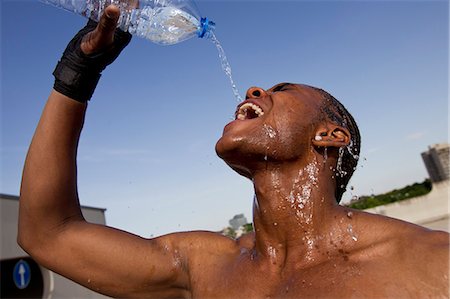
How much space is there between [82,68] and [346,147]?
1.61 meters

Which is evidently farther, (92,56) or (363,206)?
(363,206)

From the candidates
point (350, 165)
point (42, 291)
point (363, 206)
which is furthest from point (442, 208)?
point (350, 165)

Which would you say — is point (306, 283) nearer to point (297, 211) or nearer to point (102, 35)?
point (297, 211)

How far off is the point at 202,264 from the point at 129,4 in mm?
1715

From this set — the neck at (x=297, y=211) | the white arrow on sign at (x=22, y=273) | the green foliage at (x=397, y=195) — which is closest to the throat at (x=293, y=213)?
the neck at (x=297, y=211)

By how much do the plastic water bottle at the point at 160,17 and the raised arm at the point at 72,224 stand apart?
103 centimetres

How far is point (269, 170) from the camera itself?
2.67 m

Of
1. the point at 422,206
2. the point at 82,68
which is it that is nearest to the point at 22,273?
the point at 82,68

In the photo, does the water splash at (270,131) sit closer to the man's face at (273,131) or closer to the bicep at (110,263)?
the man's face at (273,131)

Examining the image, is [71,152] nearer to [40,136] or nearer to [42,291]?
[40,136]

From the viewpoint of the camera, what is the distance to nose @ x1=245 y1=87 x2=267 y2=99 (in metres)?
Answer: 2.93

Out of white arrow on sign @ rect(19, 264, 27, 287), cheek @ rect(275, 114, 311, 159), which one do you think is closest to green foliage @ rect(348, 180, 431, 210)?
white arrow on sign @ rect(19, 264, 27, 287)

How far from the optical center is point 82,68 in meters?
2.61

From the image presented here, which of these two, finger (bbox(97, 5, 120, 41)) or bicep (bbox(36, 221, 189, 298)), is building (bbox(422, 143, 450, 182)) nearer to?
bicep (bbox(36, 221, 189, 298))
